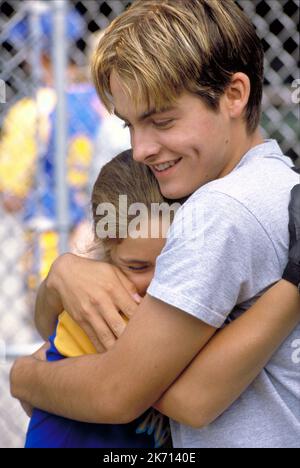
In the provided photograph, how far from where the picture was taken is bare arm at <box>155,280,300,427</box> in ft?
4.52

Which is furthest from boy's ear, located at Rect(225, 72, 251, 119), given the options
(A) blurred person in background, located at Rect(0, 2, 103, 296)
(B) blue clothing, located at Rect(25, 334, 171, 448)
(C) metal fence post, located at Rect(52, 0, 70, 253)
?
(A) blurred person in background, located at Rect(0, 2, 103, 296)

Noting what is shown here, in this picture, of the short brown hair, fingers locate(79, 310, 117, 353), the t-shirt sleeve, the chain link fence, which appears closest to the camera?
the t-shirt sleeve

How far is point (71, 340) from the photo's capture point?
5.43 ft

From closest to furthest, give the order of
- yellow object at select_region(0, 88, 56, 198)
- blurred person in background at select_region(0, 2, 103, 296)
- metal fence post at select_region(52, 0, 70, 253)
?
metal fence post at select_region(52, 0, 70, 253), blurred person in background at select_region(0, 2, 103, 296), yellow object at select_region(0, 88, 56, 198)

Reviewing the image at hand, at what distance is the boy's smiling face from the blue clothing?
467mm

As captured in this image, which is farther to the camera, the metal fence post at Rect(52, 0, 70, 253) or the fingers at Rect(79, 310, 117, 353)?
the metal fence post at Rect(52, 0, 70, 253)


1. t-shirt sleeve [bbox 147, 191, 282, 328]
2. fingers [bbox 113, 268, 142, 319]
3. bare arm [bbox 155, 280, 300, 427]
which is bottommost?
bare arm [bbox 155, 280, 300, 427]

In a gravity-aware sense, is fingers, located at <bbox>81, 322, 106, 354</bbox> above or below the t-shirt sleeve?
below

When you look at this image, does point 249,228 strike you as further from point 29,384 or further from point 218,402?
point 29,384

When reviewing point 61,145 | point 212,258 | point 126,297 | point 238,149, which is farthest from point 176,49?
point 61,145

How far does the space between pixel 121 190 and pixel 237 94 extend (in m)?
0.32

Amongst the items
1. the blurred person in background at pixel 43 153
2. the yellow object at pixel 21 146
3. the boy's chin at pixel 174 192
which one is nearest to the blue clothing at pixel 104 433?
the boy's chin at pixel 174 192

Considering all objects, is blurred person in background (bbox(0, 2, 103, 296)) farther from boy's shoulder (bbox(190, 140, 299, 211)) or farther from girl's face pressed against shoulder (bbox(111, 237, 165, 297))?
boy's shoulder (bbox(190, 140, 299, 211))

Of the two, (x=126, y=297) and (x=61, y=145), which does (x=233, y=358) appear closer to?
(x=126, y=297)
